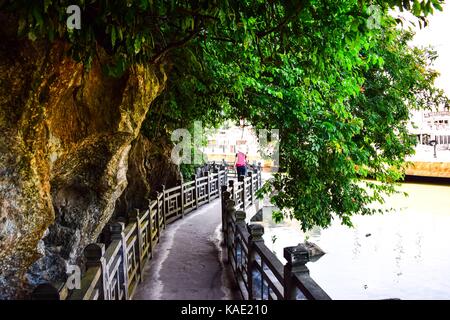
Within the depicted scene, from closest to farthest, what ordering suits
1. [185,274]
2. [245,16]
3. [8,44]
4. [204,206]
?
[8,44] → [245,16] → [185,274] → [204,206]

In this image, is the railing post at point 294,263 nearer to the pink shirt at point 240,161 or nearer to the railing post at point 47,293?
the railing post at point 47,293

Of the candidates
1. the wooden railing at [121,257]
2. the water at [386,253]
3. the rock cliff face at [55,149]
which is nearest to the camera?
the wooden railing at [121,257]

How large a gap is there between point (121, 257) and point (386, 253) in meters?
14.6

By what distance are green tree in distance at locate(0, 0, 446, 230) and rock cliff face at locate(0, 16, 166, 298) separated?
1.54ft

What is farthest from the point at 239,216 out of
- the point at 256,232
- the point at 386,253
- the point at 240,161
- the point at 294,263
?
Answer: the point at 240,161

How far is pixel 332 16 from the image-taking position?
475cm

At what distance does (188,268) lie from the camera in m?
8.03

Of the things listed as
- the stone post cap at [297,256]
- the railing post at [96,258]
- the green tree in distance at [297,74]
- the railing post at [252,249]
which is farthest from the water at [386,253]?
the railing post at [96,258]

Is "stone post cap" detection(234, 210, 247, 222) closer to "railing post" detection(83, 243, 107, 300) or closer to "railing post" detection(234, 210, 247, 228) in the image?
"railing post" detection(234, 210, 247, 228)

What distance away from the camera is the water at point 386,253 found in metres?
13.5

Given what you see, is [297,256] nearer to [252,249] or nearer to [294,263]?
[294,263]
